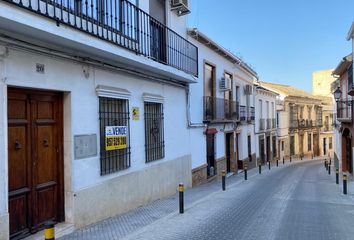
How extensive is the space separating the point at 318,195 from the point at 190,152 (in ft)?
15.2

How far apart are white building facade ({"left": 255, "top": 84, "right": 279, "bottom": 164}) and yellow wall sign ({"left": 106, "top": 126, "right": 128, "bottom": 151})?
793 inches

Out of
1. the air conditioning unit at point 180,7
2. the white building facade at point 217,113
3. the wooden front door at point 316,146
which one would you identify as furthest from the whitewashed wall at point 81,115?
the wooden front door at point 316,146

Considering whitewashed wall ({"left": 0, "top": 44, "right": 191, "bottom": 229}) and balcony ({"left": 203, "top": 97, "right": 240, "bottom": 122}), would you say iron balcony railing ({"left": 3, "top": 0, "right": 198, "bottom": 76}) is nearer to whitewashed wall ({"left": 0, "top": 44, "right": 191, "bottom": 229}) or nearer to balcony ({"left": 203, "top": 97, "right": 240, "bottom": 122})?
whitewashed wall ({"left": 0, "top": 44, "right": 191, "bottom": 229})

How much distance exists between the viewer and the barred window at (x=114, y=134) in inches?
309

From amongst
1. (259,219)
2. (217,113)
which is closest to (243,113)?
(217,113)

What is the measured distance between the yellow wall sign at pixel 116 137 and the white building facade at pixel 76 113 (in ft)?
0.08

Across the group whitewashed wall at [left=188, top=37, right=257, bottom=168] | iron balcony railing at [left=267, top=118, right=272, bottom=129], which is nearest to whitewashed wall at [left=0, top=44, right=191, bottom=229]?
whitewashed wall at [left=188, top=37, right=257, bottom=168]

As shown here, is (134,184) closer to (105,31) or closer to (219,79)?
(105,31)

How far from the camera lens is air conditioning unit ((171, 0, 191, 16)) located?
1225 cm

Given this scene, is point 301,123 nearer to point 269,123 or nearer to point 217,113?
point 269,123

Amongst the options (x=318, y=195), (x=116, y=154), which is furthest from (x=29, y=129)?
(x=318, y=195)

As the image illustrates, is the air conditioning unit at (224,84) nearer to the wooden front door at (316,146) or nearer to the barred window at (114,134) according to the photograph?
the barred window at (114,134)

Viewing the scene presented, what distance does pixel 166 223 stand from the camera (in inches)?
296

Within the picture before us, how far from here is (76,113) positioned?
6.94 metres
